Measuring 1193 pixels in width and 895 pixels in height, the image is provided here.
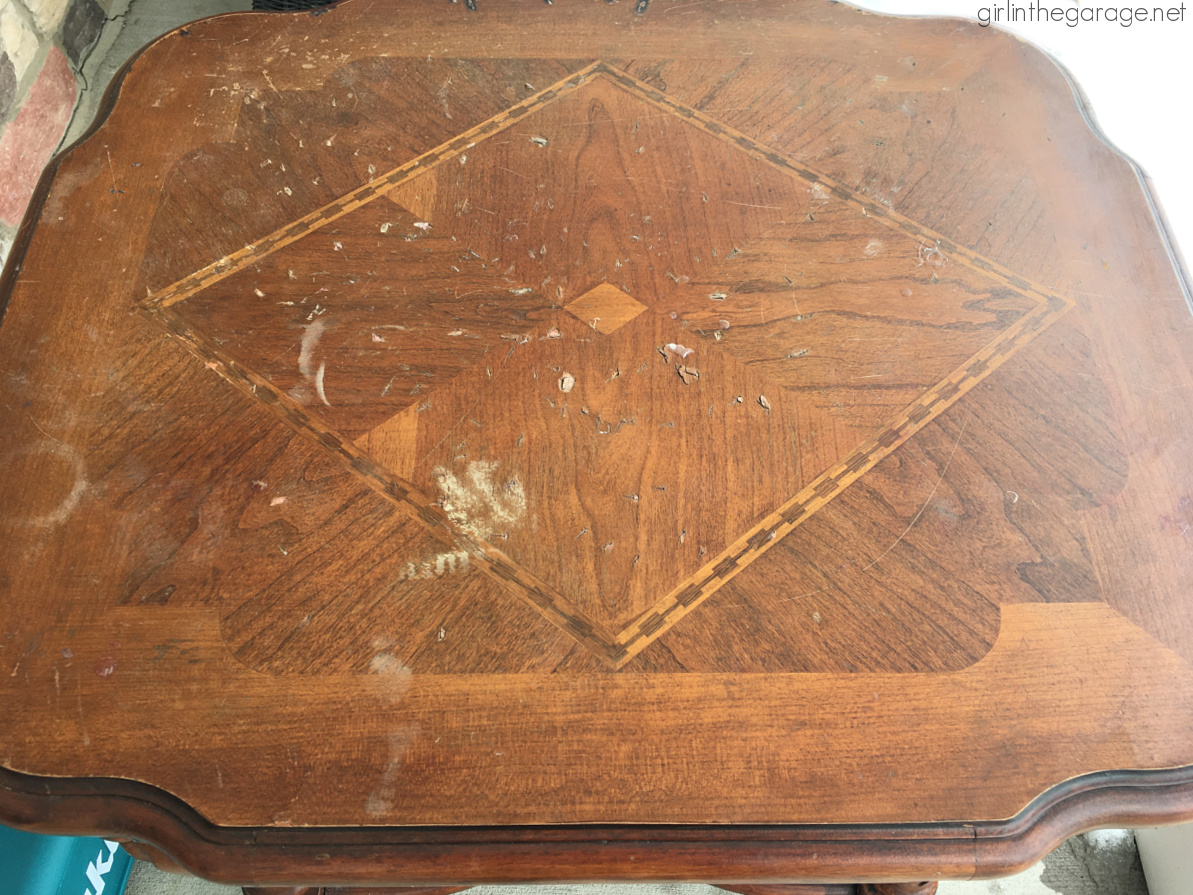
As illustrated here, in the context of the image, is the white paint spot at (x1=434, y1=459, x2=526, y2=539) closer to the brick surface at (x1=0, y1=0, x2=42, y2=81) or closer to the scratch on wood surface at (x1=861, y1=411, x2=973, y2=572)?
the scratch on wood surface at (x1=861, y1=411, x2=973, y2=572)

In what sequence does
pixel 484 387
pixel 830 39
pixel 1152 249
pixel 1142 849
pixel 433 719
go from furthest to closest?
pixel 1142 849
pixel 830 39
pixel 1152 249
pixel 484 387
pixel 433 719

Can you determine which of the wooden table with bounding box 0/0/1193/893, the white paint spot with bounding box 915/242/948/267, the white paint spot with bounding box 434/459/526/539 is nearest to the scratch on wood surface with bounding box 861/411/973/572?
the wooden table with bounding box 0/0/1193/893

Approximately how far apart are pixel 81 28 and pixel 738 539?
1886mm

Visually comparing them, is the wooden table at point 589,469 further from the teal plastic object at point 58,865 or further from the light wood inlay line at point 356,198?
the teal plastic object at point 58,865

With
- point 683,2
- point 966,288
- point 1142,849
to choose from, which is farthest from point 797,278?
point 1142,849

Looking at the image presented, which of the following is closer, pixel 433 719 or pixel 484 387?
pixel 433 719

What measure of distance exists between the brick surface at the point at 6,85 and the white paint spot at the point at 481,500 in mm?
1236

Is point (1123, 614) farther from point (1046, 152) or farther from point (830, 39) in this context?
point (830, 39)

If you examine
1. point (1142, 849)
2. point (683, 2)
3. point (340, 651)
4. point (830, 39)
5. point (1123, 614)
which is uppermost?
point (683, 2)

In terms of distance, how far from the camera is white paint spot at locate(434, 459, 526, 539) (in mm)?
780

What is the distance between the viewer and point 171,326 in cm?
90

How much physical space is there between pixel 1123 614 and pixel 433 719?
2.02ft

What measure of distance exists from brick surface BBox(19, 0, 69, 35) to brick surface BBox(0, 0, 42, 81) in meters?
0.03

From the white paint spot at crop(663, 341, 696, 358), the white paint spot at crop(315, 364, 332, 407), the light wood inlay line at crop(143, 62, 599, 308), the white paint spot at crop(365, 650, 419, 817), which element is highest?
the light wood inlay line at crop(143, 62, 599, 308)
